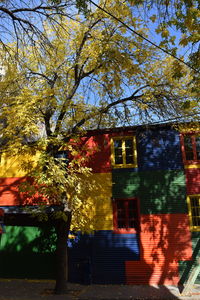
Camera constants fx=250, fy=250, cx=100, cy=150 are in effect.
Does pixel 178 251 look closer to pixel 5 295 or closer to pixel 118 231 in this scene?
pixel 118 231

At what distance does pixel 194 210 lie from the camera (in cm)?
1202

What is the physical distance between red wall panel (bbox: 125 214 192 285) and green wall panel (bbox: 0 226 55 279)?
3926mm

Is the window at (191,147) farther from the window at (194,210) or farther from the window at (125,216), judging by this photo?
the window at (125,216)

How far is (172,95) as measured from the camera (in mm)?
10531

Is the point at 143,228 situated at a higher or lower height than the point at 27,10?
lower

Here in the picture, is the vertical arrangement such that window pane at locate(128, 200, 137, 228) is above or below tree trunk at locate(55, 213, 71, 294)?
above

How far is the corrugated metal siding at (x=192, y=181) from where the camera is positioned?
12.1 metres

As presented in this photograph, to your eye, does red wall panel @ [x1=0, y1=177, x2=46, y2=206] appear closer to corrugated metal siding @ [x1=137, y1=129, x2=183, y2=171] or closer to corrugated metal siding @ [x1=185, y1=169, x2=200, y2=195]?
corrugated metal siding @ [x1=137, y1=129, x2=183, y2=171]

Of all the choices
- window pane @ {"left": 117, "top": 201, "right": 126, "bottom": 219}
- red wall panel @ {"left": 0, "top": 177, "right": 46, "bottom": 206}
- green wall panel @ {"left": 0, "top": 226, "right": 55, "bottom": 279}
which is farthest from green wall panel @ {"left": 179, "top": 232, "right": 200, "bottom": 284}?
red wall panel @ {"left": 0, "top": 177, "right": 46, "bottom": 206}

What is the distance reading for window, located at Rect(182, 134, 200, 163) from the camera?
1268 cm

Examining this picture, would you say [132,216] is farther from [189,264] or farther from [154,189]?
[189,264]

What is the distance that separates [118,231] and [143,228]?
3.96ft

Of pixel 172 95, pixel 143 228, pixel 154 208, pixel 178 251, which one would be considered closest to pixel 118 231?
pixel 143 228

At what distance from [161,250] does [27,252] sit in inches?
260
